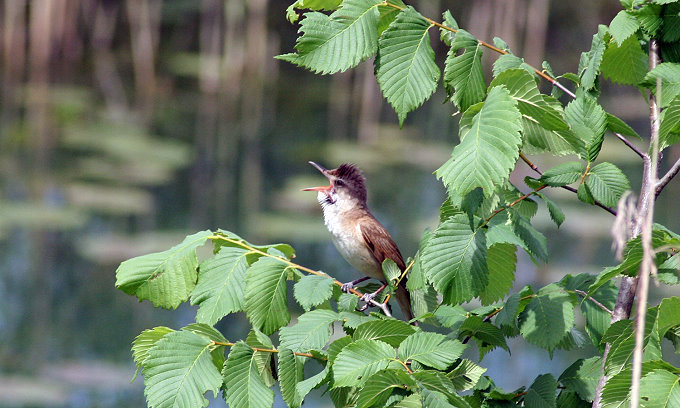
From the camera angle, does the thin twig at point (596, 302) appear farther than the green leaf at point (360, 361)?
Yes

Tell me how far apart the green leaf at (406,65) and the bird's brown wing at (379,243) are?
168cm

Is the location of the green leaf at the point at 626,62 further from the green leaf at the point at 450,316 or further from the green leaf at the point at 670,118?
the green leaf at the point at 450,316

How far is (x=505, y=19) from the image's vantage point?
16.0m

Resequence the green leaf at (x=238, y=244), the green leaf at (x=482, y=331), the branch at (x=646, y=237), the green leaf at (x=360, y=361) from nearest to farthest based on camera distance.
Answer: the branch at (x=646, y=237) < the green leaf at (x=360, y=361) < the green leaf at (x=482, y=331) < the green leaf at (x=238, y=244)

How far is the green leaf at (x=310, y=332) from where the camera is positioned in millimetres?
1646

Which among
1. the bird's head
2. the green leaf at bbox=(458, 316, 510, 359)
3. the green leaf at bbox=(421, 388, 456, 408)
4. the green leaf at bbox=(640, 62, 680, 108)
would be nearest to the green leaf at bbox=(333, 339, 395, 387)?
the green leaf at bbox=(421, 388, 456, 408)

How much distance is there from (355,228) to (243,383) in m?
1.73

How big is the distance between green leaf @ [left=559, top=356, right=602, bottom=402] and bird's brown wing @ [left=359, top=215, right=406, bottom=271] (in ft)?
4.99

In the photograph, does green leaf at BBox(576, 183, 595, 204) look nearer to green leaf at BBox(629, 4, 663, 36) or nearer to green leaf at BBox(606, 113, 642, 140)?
green leaf at BBox(606, 113, 642, 140)

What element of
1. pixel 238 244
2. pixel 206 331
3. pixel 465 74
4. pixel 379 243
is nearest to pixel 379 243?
pixel 379 243

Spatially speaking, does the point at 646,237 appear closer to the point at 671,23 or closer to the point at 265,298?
the point at 671,23

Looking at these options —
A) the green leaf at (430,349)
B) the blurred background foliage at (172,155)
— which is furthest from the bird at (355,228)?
the blurred background foliage at (172,155)

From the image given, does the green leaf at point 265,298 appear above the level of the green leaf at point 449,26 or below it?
below

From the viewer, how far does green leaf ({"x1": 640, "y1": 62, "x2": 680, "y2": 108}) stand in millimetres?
1557
